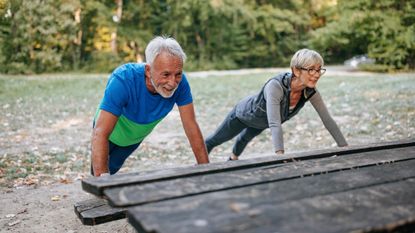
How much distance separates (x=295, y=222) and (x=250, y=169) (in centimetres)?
69

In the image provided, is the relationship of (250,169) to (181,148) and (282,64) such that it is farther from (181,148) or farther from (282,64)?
(282,64)

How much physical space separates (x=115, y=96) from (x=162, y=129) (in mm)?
5808

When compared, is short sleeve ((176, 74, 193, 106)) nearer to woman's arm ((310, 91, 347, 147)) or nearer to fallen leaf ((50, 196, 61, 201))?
woman's arm ((310, 91, 347, 147))

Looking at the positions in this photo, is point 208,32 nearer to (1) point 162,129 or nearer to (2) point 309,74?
(1) point 162,129

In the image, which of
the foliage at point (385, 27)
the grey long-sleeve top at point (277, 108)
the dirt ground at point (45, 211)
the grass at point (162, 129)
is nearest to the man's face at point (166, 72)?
the grey long-sleeve top at point (277, 108)

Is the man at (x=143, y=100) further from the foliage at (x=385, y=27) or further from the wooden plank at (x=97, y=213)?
the foliage at (x=385, y=27)

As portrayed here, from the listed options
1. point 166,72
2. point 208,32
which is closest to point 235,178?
point 166,72

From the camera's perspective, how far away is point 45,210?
12.9 feet

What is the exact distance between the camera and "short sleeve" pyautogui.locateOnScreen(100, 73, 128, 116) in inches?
108

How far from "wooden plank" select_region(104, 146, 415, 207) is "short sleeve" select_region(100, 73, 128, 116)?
1143mm

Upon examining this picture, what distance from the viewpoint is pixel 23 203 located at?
413 centimetres

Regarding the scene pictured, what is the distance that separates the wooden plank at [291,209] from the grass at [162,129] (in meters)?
3.95

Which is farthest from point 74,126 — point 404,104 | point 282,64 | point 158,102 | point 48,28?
point 282,64

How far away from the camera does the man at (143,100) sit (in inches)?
107
